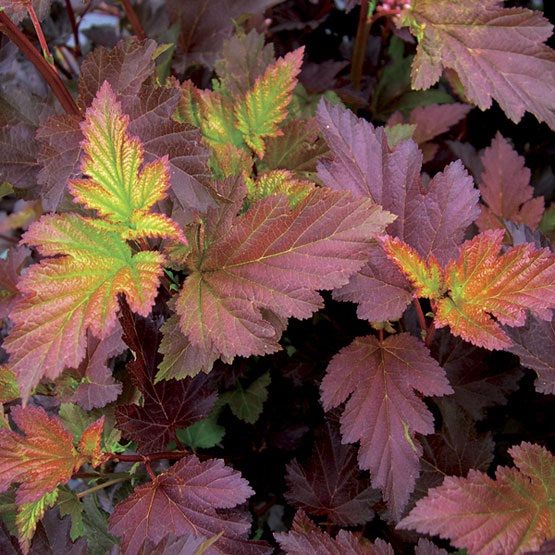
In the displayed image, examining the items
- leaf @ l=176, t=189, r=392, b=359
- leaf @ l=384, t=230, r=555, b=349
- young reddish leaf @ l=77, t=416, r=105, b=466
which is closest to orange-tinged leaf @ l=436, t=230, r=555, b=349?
leaf @ l=384, t=230, r=555, b=349

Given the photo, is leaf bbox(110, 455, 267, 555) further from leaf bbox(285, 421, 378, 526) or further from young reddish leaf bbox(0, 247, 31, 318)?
young reddish leaf bbox(0, 247, 31, 318)

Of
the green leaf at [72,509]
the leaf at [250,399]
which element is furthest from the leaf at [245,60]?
the green leaf at [72,509]

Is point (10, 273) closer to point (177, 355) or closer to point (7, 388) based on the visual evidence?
point (7, 388)

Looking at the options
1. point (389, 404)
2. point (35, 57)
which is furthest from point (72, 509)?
point (35, 57)

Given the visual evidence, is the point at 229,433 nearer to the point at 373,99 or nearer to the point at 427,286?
the point at 427,286

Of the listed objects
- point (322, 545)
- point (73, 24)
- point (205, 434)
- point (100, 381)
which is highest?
point (73, 24)

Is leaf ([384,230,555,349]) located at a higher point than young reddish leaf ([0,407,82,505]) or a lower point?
higher
